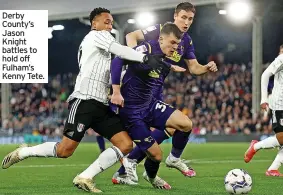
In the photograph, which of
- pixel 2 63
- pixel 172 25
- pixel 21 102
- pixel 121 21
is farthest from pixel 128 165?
pixel 21 102

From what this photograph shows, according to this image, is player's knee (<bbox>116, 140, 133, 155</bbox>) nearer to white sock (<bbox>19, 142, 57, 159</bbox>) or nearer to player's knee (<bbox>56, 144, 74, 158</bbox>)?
player's knee (<bbox>56, 144, 74, 158</bbox>)

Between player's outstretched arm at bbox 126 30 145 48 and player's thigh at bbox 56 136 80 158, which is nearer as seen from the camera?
player's thigh at bbox 56 136 80 158

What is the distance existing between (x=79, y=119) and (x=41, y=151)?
0.65 m

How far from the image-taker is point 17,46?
20844 millimetres

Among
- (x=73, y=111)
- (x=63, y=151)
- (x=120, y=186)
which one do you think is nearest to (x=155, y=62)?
(x=73, y=111)

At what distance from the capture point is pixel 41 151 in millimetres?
7223

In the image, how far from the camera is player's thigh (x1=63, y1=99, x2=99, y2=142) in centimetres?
689

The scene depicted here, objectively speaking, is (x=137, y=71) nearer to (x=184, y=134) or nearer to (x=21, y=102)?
(x=184, y=134)

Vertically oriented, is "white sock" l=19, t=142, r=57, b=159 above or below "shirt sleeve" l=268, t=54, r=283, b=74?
below

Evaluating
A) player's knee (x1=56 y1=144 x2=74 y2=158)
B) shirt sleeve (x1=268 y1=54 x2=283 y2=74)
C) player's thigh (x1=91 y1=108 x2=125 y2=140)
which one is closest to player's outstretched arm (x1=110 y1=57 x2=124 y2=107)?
player's thigh (x1=91 y1=108 x2=125 y2=140)

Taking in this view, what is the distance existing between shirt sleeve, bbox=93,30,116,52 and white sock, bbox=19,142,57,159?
1.20 metres

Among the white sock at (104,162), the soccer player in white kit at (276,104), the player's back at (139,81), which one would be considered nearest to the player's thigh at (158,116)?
the player's back at (139,81)

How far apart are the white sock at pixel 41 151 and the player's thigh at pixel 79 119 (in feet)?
0.95

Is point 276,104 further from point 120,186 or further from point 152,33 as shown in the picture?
point 120,186
